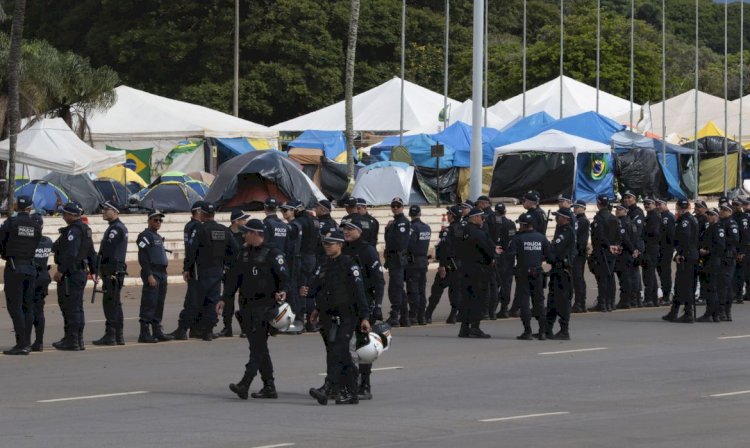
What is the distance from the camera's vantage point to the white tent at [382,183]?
144ft

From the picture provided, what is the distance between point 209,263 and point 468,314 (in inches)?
145

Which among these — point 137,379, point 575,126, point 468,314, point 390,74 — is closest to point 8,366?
point 137,379

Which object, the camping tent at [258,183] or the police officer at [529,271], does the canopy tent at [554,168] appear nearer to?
the camping tent at [258,183]

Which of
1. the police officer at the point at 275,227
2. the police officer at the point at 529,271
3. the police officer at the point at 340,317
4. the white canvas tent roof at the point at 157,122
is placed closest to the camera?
the police officer at the point at 340,317

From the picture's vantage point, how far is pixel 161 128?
47.3 m

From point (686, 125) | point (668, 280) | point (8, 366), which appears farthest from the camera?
point (686, 125)

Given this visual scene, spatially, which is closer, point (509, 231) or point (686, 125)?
point (509, 231)

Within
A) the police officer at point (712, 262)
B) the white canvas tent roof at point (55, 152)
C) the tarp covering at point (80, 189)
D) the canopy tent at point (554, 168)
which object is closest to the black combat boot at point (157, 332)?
the police officer at point (712, 262)

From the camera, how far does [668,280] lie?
26.7 meters

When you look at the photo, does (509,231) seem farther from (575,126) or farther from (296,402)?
(575,126)

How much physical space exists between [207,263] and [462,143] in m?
30.2

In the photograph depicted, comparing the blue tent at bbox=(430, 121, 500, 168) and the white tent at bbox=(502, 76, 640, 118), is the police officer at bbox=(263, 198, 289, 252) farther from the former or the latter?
the white tent at bbox=(502, 76, 640, 118)

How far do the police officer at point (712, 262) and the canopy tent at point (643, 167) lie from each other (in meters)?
24.0

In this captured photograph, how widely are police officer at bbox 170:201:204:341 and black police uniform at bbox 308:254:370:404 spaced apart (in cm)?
576
